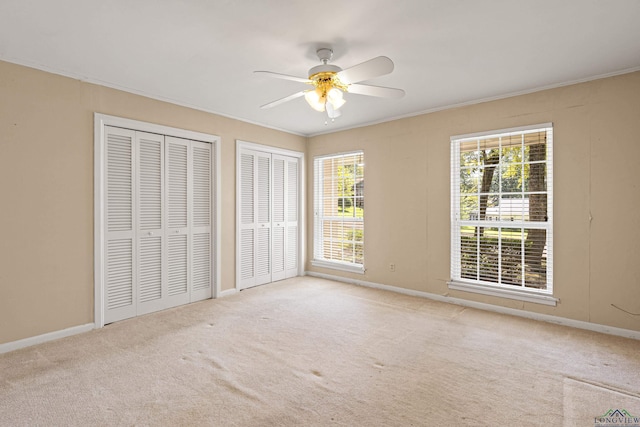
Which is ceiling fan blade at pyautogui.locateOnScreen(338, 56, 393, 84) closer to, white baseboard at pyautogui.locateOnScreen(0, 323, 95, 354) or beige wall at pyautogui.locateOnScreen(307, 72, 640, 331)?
beige wall at pyautogui.locateOnScreen(307, 72, 640, 331)

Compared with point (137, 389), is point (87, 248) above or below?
above

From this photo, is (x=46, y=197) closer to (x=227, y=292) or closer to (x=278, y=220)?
(x=227, y=292)

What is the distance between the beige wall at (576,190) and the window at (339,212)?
945mm

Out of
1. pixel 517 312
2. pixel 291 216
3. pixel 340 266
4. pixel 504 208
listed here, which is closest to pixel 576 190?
pixel 504 208

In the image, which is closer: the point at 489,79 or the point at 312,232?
the point at 489,79

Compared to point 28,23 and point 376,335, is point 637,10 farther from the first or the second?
point 28,23

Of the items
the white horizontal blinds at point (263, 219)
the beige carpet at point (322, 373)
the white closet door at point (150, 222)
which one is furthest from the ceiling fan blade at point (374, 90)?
the white horizontal blinds at point (263, 219)

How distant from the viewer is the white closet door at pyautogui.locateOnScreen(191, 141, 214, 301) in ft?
14.4

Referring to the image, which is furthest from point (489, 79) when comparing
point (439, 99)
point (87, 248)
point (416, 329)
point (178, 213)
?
point (87, 248)

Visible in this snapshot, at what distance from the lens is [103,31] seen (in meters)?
2.45

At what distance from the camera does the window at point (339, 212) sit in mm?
5352

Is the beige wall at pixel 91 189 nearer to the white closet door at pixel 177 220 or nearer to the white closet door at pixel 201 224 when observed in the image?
the white closet door at pixel 177 220

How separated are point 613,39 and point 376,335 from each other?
3108mm

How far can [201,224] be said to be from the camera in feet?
14.7
